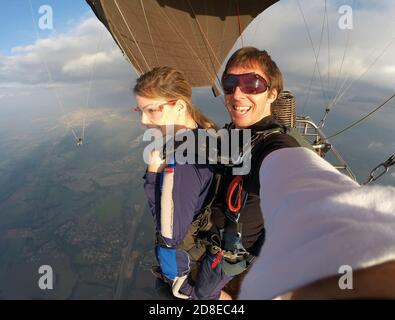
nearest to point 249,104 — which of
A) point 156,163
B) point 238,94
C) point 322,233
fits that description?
point 238,94

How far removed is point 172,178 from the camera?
1.52m

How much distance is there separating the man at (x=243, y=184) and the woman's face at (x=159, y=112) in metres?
0.57

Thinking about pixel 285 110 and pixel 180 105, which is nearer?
pixel 180 105

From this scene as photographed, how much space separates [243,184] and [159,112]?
81cm

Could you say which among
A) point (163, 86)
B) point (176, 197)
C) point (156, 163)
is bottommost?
point (176, 197)

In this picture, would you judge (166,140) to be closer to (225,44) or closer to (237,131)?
(237,131)

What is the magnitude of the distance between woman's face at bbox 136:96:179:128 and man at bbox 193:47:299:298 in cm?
57
